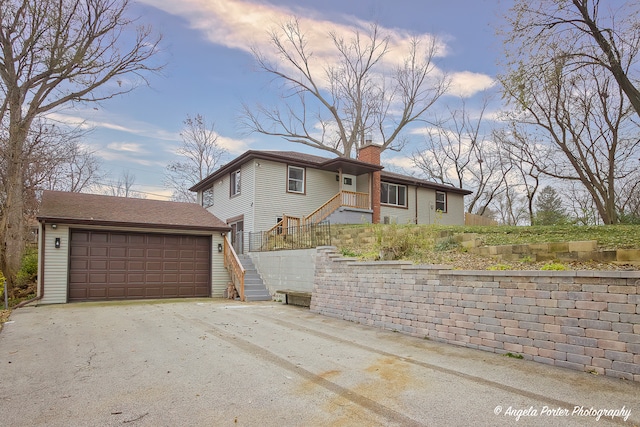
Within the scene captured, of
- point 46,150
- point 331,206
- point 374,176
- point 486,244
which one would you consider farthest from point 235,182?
point 486,244

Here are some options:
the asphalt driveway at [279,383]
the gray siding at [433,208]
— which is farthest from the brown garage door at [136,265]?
the gray siding at [433,208]

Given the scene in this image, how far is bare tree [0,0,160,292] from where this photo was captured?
1189 cm

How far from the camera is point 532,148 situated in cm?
2195

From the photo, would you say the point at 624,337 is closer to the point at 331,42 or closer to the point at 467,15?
the point at 467,15

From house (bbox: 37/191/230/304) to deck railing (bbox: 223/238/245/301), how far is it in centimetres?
24

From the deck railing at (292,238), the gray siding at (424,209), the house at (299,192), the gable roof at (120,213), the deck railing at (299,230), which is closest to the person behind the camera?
the gable roof at (120,213)

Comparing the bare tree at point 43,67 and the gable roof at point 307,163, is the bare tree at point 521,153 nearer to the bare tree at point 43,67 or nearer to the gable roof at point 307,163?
the gable roof at point 307,163

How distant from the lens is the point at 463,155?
101ft

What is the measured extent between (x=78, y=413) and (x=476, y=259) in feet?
22.2

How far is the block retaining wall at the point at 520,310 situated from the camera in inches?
174

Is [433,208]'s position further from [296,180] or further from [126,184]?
[126,184]

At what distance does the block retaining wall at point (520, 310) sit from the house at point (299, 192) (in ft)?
24.9

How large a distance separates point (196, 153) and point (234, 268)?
19.3 m

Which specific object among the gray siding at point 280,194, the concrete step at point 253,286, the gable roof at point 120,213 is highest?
the gray siding at point 280,194
